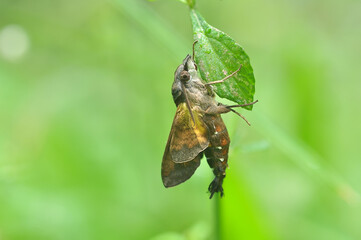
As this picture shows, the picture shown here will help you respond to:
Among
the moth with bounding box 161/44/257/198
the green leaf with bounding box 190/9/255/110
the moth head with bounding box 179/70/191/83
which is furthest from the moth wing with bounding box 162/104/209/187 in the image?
the green leaf with bounding box 190/9/255/110

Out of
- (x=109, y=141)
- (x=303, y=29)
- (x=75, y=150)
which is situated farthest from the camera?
(x=303, y=29)

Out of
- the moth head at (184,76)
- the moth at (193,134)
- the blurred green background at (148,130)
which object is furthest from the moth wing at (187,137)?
the blurred green background at (148,130)

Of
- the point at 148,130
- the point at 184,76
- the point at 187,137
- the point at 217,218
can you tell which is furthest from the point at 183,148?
the point at 148,130

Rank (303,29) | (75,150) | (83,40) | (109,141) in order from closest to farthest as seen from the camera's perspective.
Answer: (75,150) < (109,141) < (303,29) < (83,40)

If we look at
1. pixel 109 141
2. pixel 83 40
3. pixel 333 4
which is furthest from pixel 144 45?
pixel 333 4

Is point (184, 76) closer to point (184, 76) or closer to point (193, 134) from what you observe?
point (184, 76)

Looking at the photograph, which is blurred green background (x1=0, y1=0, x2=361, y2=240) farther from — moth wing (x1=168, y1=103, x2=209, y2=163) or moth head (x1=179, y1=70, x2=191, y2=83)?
moth head (x1=179, y1=70, x2=191, y2=83)

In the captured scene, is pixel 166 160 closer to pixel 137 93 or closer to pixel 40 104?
pixel 137 93

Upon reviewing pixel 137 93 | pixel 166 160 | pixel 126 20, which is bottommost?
pixel 137 93

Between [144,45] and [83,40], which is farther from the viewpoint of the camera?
[83,40]
